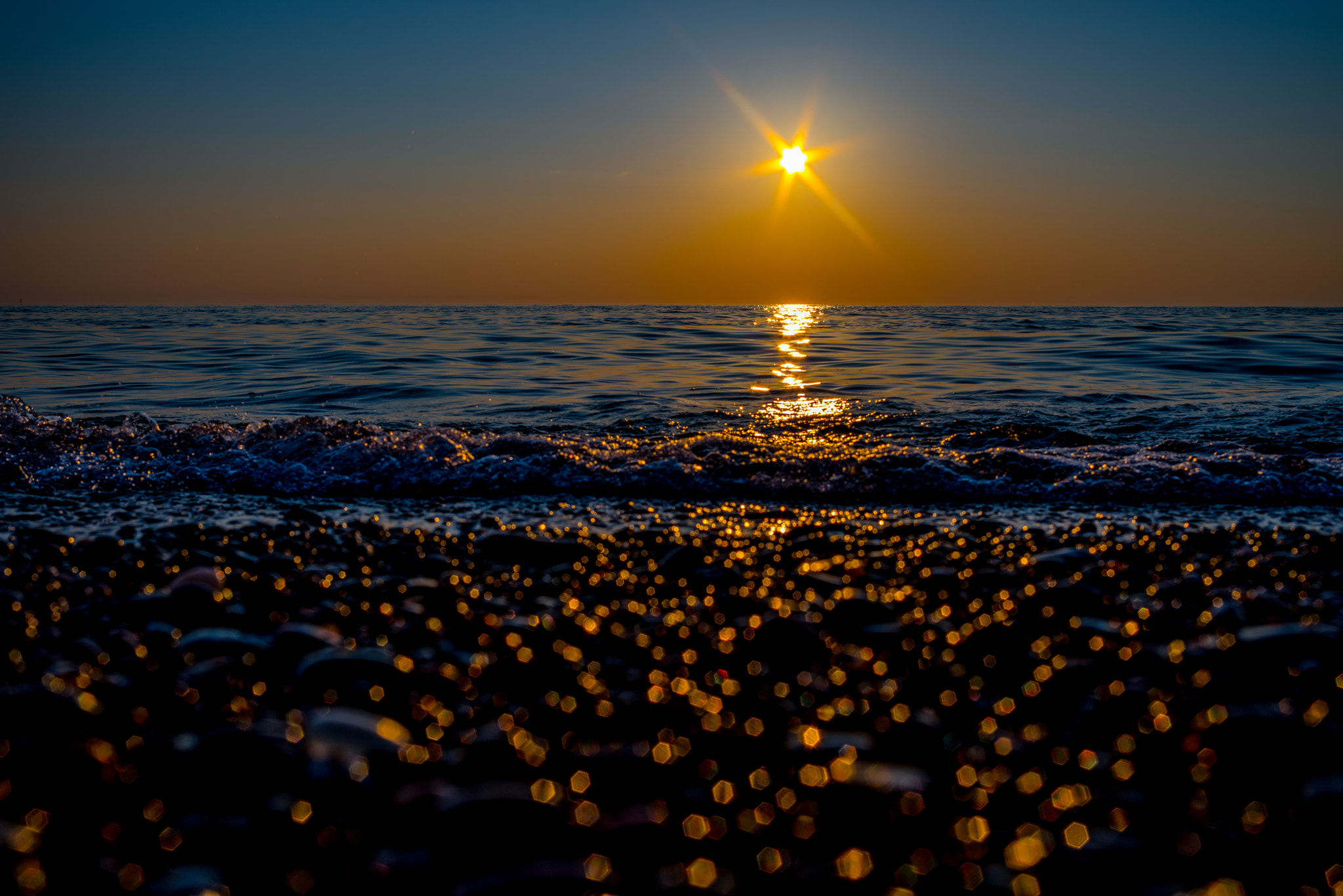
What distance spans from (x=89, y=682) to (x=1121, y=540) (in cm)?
364

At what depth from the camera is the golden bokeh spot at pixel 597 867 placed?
1193 millimetres

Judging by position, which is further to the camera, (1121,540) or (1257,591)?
(1121,540)

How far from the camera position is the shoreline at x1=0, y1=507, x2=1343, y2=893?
124 centimetres

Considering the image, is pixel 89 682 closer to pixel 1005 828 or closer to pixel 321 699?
pixel 321 699

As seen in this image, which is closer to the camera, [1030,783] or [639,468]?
[1030,783]

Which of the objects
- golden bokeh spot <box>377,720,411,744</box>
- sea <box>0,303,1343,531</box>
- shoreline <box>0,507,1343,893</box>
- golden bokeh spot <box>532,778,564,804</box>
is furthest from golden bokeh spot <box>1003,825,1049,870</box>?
sea <box>0,303,1343,531</box>

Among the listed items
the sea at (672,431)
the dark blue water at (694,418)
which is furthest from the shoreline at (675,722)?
the dark blue water at (694,418)

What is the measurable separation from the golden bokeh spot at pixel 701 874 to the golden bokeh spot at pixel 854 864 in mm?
210

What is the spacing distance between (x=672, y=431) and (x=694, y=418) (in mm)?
778

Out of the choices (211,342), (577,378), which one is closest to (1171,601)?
(577,378)

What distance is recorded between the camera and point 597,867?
1.21m

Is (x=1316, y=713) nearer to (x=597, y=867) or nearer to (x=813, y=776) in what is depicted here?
(x=813, y=776)

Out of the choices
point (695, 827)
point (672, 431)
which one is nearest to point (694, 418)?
point (672, 431)

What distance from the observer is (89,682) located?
1.82 m
